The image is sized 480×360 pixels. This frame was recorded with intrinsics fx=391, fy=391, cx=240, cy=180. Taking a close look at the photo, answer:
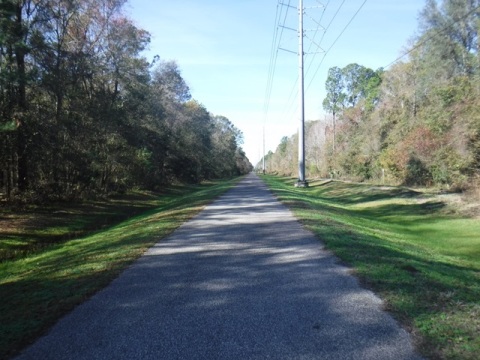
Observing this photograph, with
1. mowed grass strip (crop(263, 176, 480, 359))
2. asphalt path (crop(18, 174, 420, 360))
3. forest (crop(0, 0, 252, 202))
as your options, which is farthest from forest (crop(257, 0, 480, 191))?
forest (crop(0, 0, 252, 202))

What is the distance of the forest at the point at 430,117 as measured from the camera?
84.8 ft

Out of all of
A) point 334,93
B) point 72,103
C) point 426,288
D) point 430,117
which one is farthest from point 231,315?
point 334,93

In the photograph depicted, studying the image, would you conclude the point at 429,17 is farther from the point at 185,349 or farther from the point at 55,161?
the point at 185,349

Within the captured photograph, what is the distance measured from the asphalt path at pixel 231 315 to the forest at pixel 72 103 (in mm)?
13948

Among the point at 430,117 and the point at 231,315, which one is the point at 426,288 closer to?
the point at 231,315

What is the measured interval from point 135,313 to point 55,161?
69.3ft

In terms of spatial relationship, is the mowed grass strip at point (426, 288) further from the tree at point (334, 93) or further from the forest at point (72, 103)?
the tree at point (334, 93)

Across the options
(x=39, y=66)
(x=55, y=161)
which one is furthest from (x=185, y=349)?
(x=39, y=66)

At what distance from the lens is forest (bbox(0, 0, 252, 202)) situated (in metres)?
20.3

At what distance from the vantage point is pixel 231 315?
195 inches

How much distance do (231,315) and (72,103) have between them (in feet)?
80.8

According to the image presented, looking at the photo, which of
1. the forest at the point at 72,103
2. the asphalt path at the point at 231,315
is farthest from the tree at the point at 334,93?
the asphalt path at the point at 231,315

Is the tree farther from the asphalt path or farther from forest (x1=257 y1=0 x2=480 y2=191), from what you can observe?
the asphalt path

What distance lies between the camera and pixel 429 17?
36375mm
